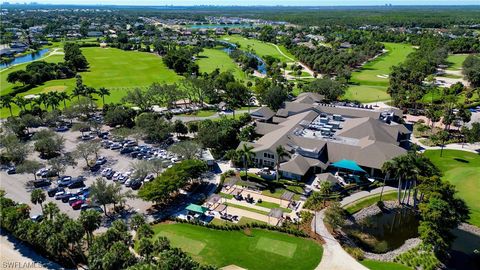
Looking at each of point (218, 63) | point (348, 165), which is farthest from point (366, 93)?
point (218, 63)

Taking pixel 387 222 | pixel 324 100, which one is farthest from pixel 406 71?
pixel 387 222

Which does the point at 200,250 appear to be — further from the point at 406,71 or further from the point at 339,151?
the point at 406,71

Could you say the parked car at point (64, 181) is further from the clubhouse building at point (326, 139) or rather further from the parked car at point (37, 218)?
the clubhouse building at point (326, 139)

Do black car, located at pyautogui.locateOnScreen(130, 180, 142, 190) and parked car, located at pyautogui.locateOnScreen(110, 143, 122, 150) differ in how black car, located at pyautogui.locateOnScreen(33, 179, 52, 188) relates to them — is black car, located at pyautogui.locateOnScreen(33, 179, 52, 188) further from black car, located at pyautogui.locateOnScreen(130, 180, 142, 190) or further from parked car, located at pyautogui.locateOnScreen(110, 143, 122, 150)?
parked car, located at pyautogui.locateOnScreen(110, 143, 122, 150)

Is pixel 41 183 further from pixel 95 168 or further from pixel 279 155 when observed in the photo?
pixel 279 155

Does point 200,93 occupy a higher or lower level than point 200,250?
higher

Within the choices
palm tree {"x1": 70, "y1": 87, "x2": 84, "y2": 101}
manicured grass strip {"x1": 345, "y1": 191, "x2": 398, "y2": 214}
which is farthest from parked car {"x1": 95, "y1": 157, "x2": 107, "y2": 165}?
manicured grass strip {"x1": 345, "y1": 191, "x2": 398, "y2": 214}
